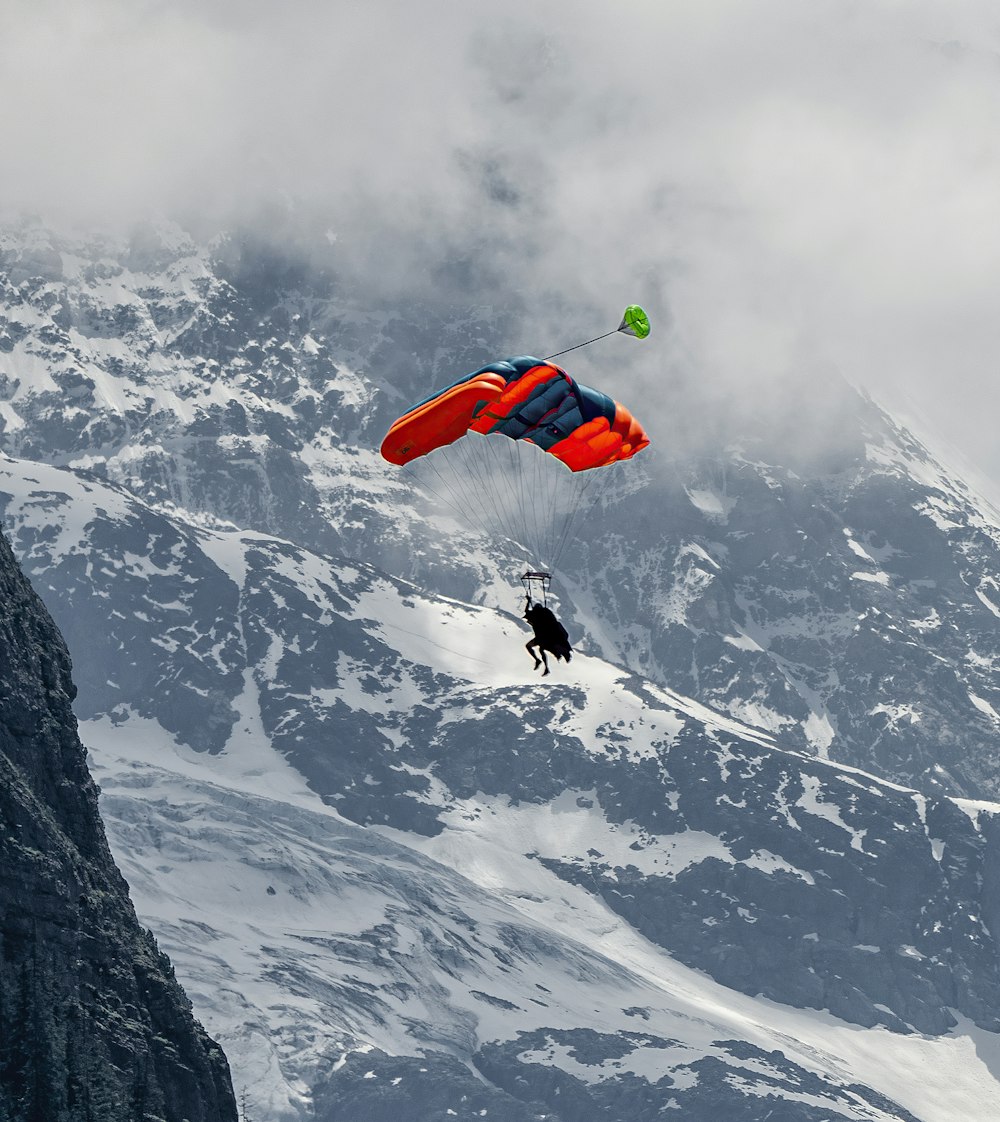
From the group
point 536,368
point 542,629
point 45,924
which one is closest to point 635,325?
point 536,368

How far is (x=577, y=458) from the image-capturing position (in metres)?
99.1

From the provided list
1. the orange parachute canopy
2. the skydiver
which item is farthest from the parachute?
the skydiver

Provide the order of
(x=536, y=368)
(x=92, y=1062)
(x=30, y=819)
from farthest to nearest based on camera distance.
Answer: (x=30, y=819) → (x=92, y=1062) → (x=536, y=368)

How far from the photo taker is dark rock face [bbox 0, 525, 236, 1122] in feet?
333

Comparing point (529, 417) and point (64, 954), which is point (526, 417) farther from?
point (64, 954)

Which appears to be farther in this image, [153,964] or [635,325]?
[153,964]

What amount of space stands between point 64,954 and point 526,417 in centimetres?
3261

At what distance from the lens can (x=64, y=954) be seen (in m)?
107

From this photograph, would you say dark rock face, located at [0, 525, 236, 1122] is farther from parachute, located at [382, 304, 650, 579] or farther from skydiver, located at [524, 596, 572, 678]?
skydiver, located at [524, 596, 572, 678]

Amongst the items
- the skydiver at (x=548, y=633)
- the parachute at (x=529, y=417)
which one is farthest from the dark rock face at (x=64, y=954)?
the skydiver at (x=548, y=633)

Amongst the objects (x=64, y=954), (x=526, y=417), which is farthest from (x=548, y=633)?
(x=64, y=954)

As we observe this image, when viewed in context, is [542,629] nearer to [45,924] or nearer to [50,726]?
[45,924]

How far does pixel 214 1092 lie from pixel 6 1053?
16548 millimetres

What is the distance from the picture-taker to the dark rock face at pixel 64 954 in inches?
4001
